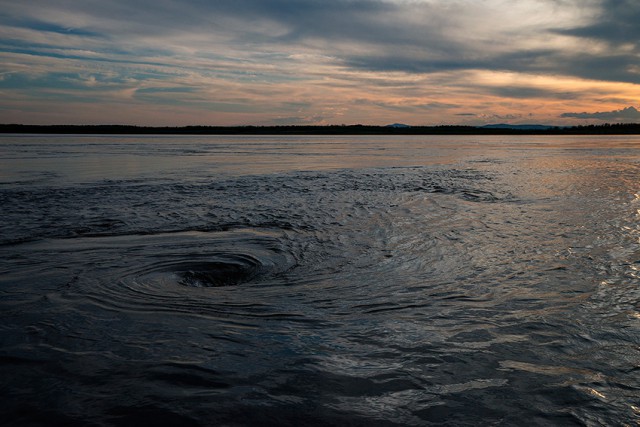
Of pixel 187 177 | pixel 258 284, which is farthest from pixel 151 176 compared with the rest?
pixel 258 284

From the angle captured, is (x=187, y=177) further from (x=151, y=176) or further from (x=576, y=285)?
(x=576, y=285)

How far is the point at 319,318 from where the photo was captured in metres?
4.64

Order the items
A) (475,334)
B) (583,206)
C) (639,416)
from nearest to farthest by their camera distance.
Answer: (639,416)
(475,334)
(583,206)

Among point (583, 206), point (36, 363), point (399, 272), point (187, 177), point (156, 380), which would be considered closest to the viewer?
point (156, 380)

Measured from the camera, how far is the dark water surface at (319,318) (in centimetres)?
305

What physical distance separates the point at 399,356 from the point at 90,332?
2.75 meters

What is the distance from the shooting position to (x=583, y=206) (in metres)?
11.4

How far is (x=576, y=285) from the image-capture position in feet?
18.2

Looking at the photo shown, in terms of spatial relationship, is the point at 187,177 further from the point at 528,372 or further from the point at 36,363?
the point at 528,372

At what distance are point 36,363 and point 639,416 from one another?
421 cm

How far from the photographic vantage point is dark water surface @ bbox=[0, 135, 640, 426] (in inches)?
120

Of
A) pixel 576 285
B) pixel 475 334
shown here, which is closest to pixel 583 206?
pixel 576 285

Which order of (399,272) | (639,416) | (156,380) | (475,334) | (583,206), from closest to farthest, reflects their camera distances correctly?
(639,416), (156,380), (475,334), (399,272), (583,206)

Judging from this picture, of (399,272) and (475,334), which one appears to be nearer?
(475,334)
